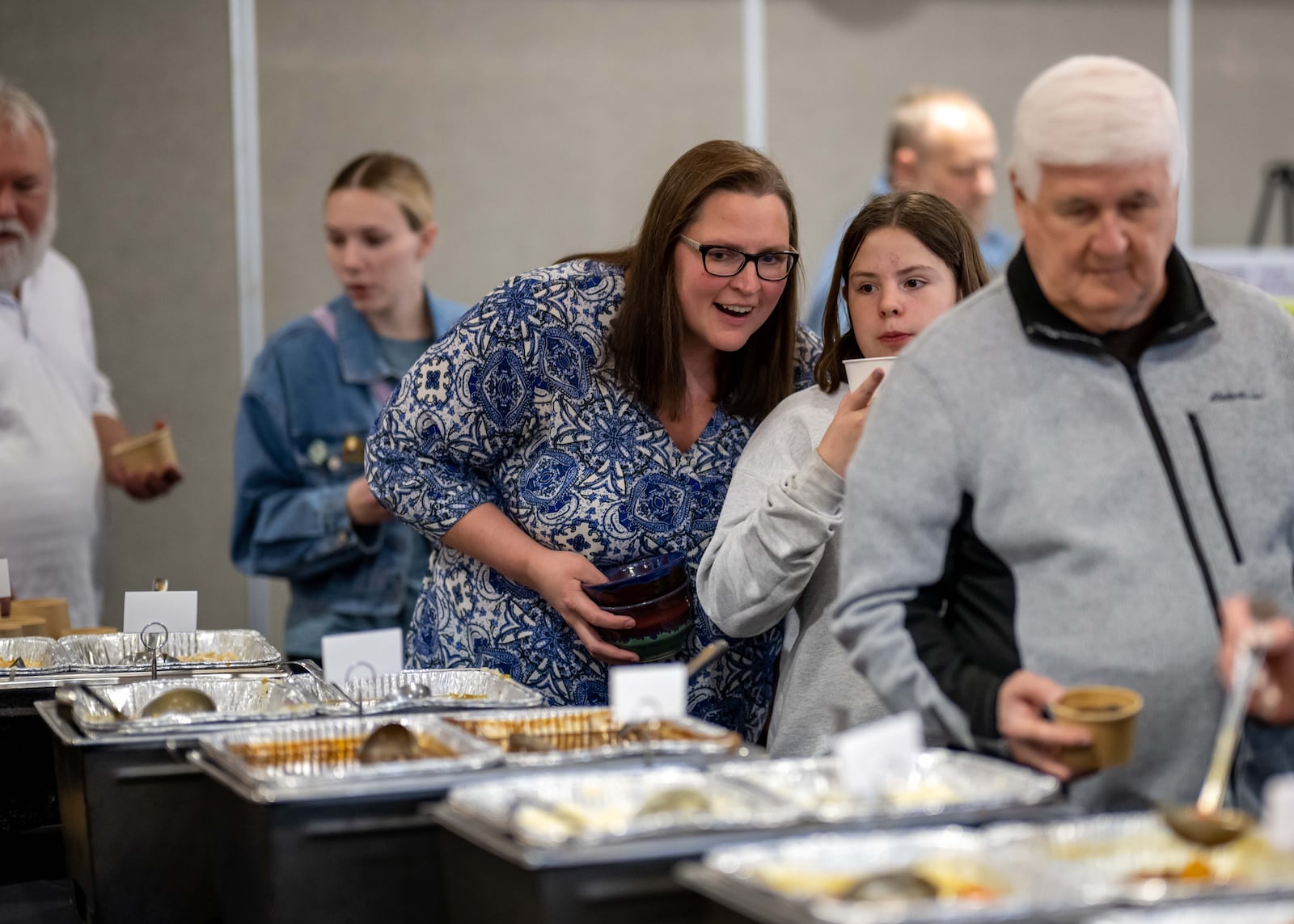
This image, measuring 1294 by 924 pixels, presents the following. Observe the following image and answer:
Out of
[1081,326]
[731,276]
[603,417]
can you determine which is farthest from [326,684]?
[1081,326]

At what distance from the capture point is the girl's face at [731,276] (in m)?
2.20

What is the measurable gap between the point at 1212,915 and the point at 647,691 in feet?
2.02

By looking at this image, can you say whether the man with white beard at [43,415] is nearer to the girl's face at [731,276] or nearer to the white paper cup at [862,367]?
the girl's face at [731,276]

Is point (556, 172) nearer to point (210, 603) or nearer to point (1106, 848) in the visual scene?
point (210, 603)

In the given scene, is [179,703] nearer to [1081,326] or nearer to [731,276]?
[731,276]

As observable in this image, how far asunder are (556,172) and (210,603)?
1.70m

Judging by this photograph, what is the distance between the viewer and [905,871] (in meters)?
1.19

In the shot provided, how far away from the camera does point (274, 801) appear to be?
1458mm

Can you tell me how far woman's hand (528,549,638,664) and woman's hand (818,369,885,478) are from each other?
391 millimetres

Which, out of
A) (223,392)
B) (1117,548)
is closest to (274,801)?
(1117,548)

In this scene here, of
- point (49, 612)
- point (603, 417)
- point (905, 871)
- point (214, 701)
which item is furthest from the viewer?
point (49, 612)

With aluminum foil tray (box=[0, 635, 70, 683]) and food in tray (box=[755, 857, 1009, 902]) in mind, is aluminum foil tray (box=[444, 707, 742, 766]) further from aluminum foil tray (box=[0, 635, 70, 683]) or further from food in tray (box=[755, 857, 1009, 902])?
aluminum foil tray (box=[0, 635, 70, 683])

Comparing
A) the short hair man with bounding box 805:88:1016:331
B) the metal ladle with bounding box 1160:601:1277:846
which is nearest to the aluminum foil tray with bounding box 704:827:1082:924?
the metal ladle with bounding box 1160:601:1277:846

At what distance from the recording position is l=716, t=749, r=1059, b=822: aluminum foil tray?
4.46 ft
